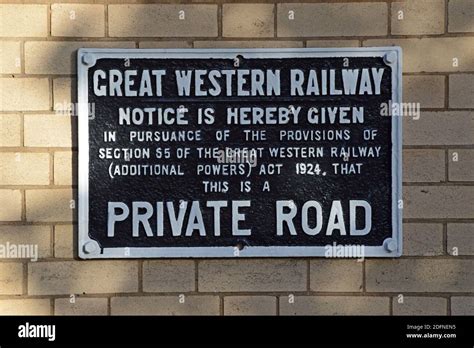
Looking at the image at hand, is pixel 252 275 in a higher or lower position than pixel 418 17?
lower

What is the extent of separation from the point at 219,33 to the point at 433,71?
1.00m

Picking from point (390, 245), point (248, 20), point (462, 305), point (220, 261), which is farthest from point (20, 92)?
point (462, 305)

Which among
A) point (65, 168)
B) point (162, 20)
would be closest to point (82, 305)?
point (65, 168)

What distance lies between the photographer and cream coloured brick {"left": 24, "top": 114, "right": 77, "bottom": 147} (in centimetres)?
336

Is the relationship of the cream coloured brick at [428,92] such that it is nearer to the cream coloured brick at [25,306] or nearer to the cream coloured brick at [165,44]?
the cream coloured brick at [165,44]

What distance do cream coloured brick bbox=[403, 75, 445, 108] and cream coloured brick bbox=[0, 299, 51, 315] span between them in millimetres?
1913

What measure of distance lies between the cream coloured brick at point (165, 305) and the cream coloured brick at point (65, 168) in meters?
0.59

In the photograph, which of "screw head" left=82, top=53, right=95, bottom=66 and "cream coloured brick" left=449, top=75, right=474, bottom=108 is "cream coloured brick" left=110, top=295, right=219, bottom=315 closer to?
"screw head" left=82, top=53, right=95, bottom=66

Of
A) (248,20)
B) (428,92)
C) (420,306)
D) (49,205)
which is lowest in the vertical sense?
(420,306)

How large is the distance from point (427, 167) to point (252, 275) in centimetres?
94

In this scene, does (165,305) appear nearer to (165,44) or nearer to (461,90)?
(165,44)

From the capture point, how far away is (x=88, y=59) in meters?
3.34

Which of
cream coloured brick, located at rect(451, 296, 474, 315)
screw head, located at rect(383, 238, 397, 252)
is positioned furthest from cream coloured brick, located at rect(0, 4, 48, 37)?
cream coloured brick, located at rect(451, 296, 474, 315)

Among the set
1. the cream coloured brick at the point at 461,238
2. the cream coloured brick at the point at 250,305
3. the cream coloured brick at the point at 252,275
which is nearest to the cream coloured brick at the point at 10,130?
the cream coloured brick at the point at 252,275
